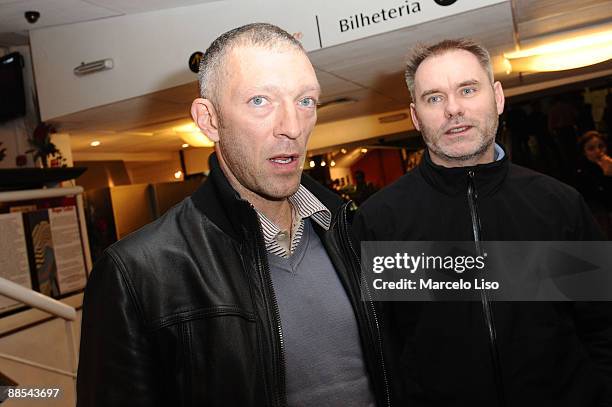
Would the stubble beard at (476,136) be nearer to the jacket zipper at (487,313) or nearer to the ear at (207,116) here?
the jacket zipper at (487,313)

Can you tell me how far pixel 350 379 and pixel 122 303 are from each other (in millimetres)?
540

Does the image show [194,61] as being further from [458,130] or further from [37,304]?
[458,130]

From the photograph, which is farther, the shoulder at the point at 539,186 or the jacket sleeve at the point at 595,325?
the shoulder at the point at 539,186

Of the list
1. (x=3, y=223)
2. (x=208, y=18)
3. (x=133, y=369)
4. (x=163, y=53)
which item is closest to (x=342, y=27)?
(x=208, y=18)

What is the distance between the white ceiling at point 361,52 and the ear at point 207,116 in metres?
2.23

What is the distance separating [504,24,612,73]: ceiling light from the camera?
351 centimetres

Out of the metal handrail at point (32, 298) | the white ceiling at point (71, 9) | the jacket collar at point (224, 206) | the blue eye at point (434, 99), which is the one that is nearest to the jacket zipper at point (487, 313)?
the blue eye at point (434, 99)

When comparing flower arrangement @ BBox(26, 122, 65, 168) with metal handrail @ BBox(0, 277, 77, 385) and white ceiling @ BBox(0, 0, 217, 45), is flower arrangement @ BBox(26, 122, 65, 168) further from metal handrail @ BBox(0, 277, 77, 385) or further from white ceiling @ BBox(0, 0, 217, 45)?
metal handrail @ BBox(0, 277, 77, 385)

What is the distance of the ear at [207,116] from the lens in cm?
116

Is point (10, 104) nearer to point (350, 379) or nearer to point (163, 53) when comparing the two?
point (163, 53)

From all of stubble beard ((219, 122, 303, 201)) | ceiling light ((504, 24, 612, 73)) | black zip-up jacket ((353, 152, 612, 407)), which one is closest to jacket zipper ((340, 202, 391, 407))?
black zip-up jacket ((353, 152, 612, 407))

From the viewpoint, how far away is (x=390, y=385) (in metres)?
1.22

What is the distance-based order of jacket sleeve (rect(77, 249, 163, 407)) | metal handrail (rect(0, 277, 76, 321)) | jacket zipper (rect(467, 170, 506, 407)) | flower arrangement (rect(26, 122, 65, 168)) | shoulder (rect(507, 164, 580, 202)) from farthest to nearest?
1. flower arrangement (rect(26, 122, 65, 168))
2. metal handrail (rect(0, 277, 76, 321))
3. shoulder (rect(507, 164, 580, 202))
4. jacket zipper (rect(467, 170, 506, 407))
5. jacket sleeve (rect(77, 249, 163, 407))

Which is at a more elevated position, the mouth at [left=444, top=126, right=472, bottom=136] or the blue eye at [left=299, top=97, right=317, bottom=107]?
the blue eye at [left=299, top=97, right=317, bottom=107]
